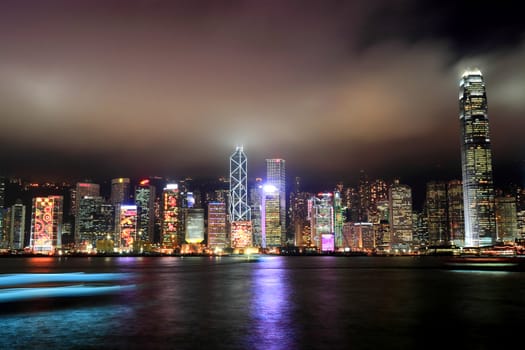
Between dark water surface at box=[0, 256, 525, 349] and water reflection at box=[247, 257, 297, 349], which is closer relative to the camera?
water reflection at box=[247, 257, 297, 349]

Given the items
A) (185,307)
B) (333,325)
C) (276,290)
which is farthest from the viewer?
(276,290)

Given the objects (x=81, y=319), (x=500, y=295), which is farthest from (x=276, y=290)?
(x=81, y=319)

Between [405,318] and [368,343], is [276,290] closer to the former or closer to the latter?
[405,318]

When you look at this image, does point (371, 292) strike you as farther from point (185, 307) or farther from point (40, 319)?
point (40, 319)

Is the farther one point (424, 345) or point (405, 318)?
point (405, 318)

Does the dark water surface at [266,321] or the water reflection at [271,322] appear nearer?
the water reflection at [271,322]

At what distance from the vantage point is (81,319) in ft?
102

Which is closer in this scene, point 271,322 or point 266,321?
point 271,322

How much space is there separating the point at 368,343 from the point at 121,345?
11.6m

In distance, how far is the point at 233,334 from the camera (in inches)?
1027

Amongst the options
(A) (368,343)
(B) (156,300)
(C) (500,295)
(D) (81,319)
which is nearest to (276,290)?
(B) (156,300)

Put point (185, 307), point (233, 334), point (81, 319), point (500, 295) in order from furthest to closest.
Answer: point (500, 295) → point (185, 307) → point (81, 319) → point (233, 334)

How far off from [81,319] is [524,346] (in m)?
24.8

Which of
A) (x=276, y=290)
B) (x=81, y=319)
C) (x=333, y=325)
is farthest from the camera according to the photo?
(x=276, y=290)
